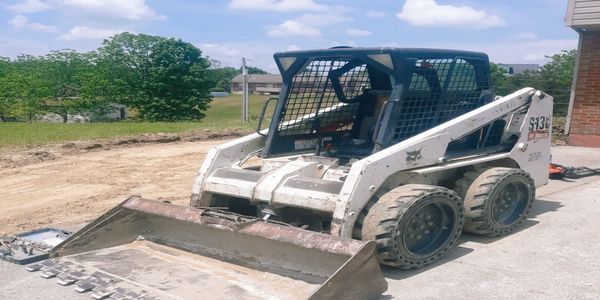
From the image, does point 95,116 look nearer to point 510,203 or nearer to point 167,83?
point 167,83

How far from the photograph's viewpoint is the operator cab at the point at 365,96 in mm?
5746

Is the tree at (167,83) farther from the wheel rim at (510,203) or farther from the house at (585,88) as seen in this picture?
the wheel rim at (510,203)

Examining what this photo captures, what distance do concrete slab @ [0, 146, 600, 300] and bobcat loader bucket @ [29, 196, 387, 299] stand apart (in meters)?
0.29

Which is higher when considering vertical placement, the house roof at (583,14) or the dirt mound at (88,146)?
the house roof at (583,14)

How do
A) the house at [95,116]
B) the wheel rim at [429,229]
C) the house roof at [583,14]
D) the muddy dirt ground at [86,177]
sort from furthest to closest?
the house at [95,116] → the house roof at [583,14] → the muddy dirt ground at [86,177] → the wheel rim at [429,229]

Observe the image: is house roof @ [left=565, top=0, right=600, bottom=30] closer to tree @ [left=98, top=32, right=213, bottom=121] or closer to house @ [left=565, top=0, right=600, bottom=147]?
house @ [left=565, top=0, right=600, bottom=147]

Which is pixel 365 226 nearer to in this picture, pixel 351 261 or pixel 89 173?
pixel 351 261

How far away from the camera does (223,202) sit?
6125mm

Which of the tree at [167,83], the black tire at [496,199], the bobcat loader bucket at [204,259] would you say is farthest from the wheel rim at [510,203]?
the tree at [167,83]

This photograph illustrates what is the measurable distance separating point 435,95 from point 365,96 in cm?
97

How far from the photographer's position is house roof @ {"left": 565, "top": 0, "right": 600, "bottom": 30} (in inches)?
474

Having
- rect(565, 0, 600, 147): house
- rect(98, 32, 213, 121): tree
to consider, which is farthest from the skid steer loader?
rect(98, 32, 213, 121): tree

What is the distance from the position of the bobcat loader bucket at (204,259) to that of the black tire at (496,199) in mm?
1932

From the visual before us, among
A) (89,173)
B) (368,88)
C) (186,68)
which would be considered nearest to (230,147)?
(368,88)
